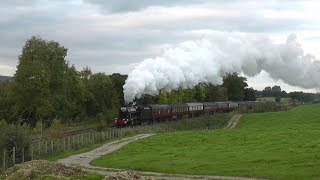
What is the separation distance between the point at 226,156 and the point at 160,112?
4989cm

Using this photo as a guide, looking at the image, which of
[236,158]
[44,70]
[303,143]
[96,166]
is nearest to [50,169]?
[96,166]


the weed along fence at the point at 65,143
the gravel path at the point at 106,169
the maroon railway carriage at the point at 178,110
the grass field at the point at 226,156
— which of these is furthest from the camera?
the maroon railway carriage at the point at 178,110

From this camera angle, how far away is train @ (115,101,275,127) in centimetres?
8081

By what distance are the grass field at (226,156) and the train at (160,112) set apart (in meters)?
12.8

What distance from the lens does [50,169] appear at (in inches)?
1232

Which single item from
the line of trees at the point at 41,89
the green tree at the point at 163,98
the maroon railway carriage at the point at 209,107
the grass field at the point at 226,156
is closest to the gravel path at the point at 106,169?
the grass field at the point at 226,156

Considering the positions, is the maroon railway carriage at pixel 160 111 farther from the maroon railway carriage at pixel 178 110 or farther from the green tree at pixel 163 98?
the green tree at pixel 163 98

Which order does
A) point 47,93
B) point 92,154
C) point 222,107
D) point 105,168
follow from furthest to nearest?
point 222,107 → point 47,93 → point 92,154 → point 105,168

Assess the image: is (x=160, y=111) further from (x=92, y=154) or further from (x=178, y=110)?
(x=92, y=154)

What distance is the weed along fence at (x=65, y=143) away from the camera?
43812 millimetres

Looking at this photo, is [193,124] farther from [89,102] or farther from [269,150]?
[269,150]

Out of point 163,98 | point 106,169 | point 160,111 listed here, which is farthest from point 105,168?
point 163,98

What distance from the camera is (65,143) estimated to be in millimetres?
58250

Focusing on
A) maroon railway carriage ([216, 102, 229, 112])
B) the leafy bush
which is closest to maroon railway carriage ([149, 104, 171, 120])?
maroon railway carriage ([216, 102, 229, 112])
